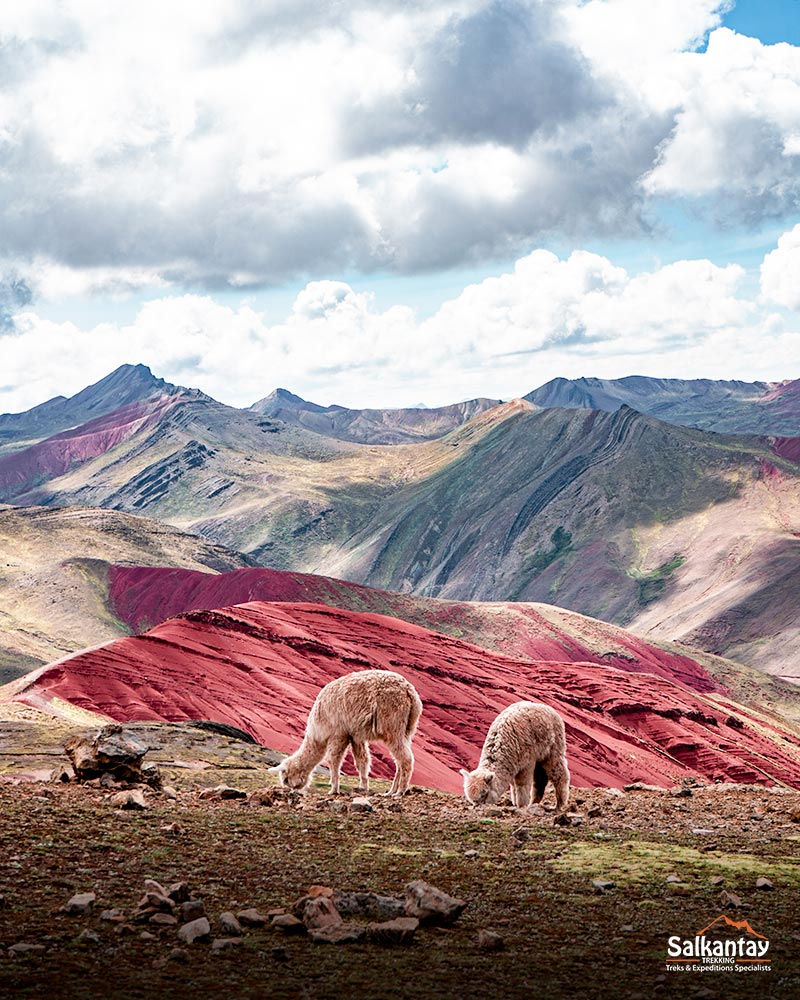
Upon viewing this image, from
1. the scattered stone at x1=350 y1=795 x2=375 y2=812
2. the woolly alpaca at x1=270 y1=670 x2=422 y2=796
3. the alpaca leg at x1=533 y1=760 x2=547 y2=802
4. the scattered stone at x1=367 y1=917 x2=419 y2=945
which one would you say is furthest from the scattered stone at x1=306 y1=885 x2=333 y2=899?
the alpaca leg at x1=533 y1=760 x2=547 y2=802

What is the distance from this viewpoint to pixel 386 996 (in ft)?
28.0

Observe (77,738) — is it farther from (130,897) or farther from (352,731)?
(130,897)

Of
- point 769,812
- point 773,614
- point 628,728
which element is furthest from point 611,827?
point 773,614

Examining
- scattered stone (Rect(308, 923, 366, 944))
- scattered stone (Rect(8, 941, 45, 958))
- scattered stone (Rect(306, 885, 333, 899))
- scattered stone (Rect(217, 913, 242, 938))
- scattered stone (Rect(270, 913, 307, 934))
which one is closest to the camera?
scattered stone (Rect(8, 941, 45, 958))

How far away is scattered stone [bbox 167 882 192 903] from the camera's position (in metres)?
11.1

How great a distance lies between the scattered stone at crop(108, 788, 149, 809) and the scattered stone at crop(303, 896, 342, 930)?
7.04 meters

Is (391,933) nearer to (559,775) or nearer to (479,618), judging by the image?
(559,775)

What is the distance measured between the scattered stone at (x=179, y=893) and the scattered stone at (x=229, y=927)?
38.1 inches

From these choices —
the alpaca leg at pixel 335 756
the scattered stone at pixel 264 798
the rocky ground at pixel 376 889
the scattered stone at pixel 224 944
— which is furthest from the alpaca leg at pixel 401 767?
the scattered stone at pixel 224 944

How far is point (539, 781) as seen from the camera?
21938 millimetres

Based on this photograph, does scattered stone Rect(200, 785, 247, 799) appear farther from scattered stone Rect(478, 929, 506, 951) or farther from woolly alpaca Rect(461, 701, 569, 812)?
scattered stone Rect(478, 929, 506, 951)

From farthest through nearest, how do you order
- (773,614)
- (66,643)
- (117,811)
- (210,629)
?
(773,614), (66,643), (210,629), (117,811)

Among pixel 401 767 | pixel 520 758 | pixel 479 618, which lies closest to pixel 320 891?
pixel 401 767

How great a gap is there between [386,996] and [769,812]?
46.2 ft
